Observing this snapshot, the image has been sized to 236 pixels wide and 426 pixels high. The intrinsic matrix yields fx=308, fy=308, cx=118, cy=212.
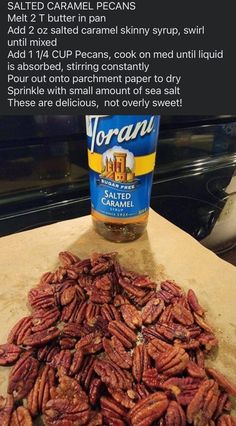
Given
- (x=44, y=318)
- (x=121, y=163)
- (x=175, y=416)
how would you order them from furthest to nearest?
(x=121, y=163)
(x=44, y=318)
(x=175, y=416)

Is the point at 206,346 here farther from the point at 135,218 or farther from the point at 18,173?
the point at 18,173

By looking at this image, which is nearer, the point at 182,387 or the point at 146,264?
the point at 182,387

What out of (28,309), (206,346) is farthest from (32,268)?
(206,346)

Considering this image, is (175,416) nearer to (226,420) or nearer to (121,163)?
(226,420)

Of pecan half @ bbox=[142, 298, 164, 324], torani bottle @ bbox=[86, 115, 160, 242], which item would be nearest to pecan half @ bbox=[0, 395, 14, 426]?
pecan half @ bbox=[142, 298, 164, 324]

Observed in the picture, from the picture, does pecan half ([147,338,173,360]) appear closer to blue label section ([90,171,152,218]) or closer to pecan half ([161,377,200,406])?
pecan half ([161,377,200,406])

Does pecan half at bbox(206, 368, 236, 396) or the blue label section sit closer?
pecan half at bbox(206, 368, 236, 396)

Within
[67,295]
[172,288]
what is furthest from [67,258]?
[172,288]
